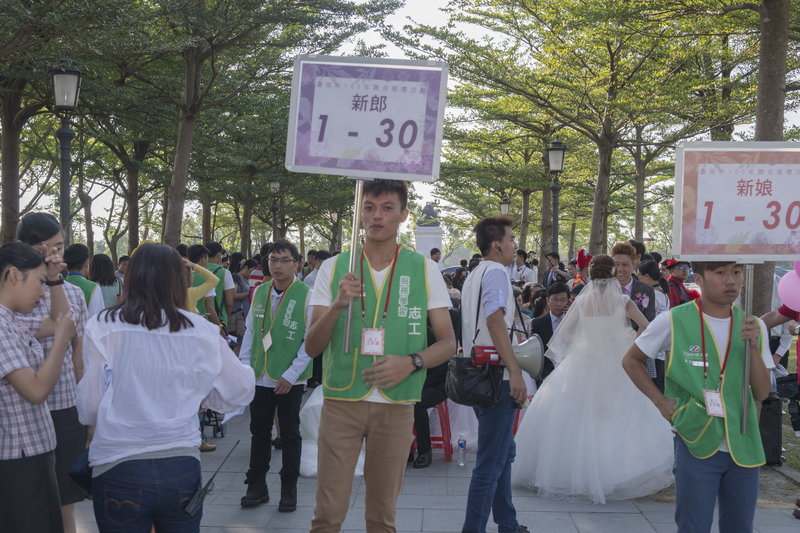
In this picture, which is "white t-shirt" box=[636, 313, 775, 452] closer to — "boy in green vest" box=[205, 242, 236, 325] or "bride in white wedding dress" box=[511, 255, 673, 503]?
"bride in white wedding dress" box=[511, 255, 673, 503]

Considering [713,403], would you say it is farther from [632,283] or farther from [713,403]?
[632,283]

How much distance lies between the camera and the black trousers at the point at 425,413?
24.3 feet

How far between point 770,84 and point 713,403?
731 cm

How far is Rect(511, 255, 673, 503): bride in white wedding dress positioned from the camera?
6160 millimetres

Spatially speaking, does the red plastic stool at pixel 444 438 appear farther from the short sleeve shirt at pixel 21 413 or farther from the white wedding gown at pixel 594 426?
the short sleeve shirt at pixel 21 413

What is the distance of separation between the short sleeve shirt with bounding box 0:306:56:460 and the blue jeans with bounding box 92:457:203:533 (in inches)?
26.2

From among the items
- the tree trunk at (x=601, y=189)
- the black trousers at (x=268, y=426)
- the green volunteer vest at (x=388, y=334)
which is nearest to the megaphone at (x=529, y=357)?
the green volunteer vest at (x=388, y=334)

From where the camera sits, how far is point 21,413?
11.5 feet

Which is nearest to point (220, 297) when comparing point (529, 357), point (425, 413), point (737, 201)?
point (425, 413)

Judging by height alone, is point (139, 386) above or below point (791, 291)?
below

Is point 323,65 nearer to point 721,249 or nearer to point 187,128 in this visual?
point 721,249

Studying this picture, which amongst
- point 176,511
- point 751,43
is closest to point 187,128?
point 751,43

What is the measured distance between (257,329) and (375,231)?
269 centimetres

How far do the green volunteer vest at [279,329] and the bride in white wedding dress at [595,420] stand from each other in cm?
202
